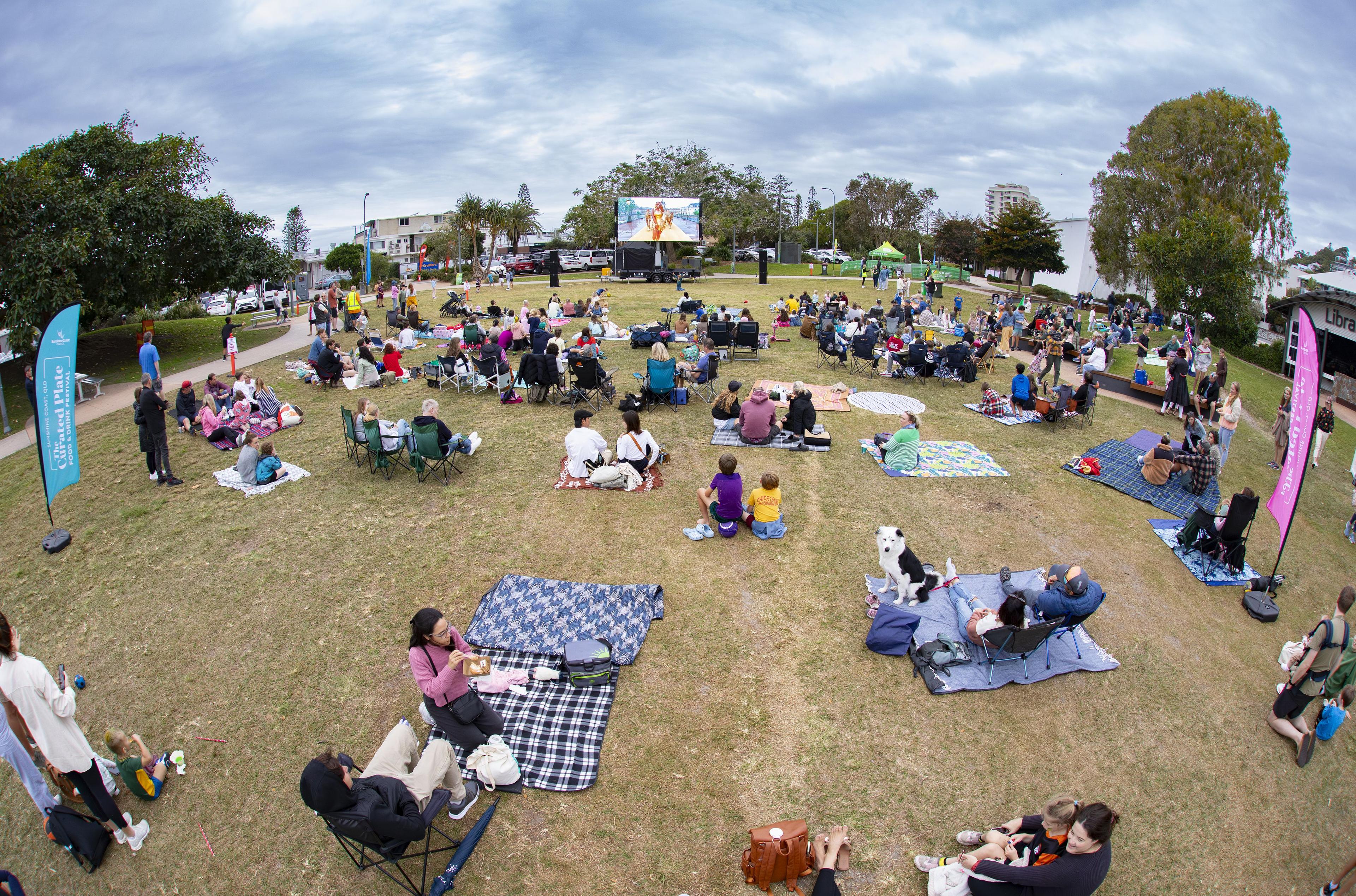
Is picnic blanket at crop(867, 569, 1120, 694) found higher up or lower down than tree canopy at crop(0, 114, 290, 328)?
lower down

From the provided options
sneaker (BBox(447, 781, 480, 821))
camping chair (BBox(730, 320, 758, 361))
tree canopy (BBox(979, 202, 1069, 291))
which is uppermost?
tree canopy (BBox(979, 202, 1069, 291))

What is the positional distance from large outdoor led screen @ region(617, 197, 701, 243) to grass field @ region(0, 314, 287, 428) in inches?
A: 669

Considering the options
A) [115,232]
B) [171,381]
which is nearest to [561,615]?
[171,381]

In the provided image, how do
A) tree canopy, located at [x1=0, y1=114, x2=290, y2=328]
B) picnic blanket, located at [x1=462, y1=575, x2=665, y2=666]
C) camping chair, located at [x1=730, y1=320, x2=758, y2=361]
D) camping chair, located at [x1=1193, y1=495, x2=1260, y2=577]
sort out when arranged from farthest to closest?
camping chair, located at [x1=730, y1=320, x2=758, y2=361], tree canopy, located at [x1=0, y1=114, x2=290, y2=328], camping chair, located at [x1=1193, y1=495, x2=1260, y2=577], picnic blanket, located at [x1=462, y1=575, x2=665, y2=666]

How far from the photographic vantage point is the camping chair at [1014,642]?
5.95 m

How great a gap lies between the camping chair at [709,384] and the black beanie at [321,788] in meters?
10.0

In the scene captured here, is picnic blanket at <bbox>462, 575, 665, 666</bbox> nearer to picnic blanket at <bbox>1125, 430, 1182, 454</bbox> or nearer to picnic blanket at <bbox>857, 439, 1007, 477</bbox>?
picnic blanket at <bbox>857, 439, 1007, 477</bbox>

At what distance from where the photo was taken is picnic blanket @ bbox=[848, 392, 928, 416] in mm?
13438

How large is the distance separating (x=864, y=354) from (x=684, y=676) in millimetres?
11474

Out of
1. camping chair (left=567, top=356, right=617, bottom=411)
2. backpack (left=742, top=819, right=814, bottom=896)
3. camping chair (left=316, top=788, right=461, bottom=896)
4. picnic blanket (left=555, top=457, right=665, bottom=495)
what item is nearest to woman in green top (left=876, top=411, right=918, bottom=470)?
picnic blanket (left=555, top=457, right=665, bottom=495)

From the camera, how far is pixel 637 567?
7668 millimetres

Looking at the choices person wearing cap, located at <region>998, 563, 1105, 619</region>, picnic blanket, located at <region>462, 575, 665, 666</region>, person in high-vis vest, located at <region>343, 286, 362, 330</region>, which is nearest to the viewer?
person wearing cap, located at <region>998, 563, 1105, 619</region>

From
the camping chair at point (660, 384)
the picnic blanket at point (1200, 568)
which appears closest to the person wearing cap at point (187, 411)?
the camping chair at point (660, 384)

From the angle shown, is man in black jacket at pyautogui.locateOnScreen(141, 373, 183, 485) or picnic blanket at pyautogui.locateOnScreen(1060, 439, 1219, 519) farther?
picnic blanket at pyautogui.locateOnScreen(1060, 439, 1219, 519)
